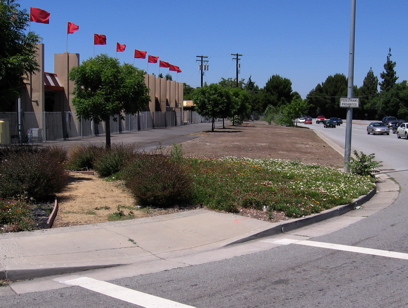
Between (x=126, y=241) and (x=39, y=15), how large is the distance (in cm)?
2793

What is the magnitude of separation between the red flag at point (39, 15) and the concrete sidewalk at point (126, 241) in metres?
26.1

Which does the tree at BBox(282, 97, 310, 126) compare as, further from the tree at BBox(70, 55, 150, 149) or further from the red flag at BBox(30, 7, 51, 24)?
the tree at BBox(70, 55, 150, 149)

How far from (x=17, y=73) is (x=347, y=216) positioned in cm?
941

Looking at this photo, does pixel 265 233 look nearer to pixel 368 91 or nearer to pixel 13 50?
pixel 13 50

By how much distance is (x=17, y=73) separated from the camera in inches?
507

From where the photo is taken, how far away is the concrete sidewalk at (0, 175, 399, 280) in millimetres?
6363

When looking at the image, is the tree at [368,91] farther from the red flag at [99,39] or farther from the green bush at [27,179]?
Answer: the green bush at [27,179]

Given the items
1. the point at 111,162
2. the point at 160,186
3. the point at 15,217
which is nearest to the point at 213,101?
the point at 111,162

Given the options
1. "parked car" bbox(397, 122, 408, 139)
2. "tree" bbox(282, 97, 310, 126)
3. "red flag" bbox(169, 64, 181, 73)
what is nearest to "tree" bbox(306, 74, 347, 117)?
"tree" bbox(282, 97, 310, 126)

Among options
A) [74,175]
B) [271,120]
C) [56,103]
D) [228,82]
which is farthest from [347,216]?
[228,82]

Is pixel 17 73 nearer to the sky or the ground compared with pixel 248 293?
nearer to the sky

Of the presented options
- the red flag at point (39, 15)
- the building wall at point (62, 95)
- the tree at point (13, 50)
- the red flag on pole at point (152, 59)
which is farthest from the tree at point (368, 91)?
the tree at point (13, 50)

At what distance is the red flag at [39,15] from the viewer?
102 feet

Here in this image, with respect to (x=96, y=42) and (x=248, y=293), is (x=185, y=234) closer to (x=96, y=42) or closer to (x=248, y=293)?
(x=248, y=293)
